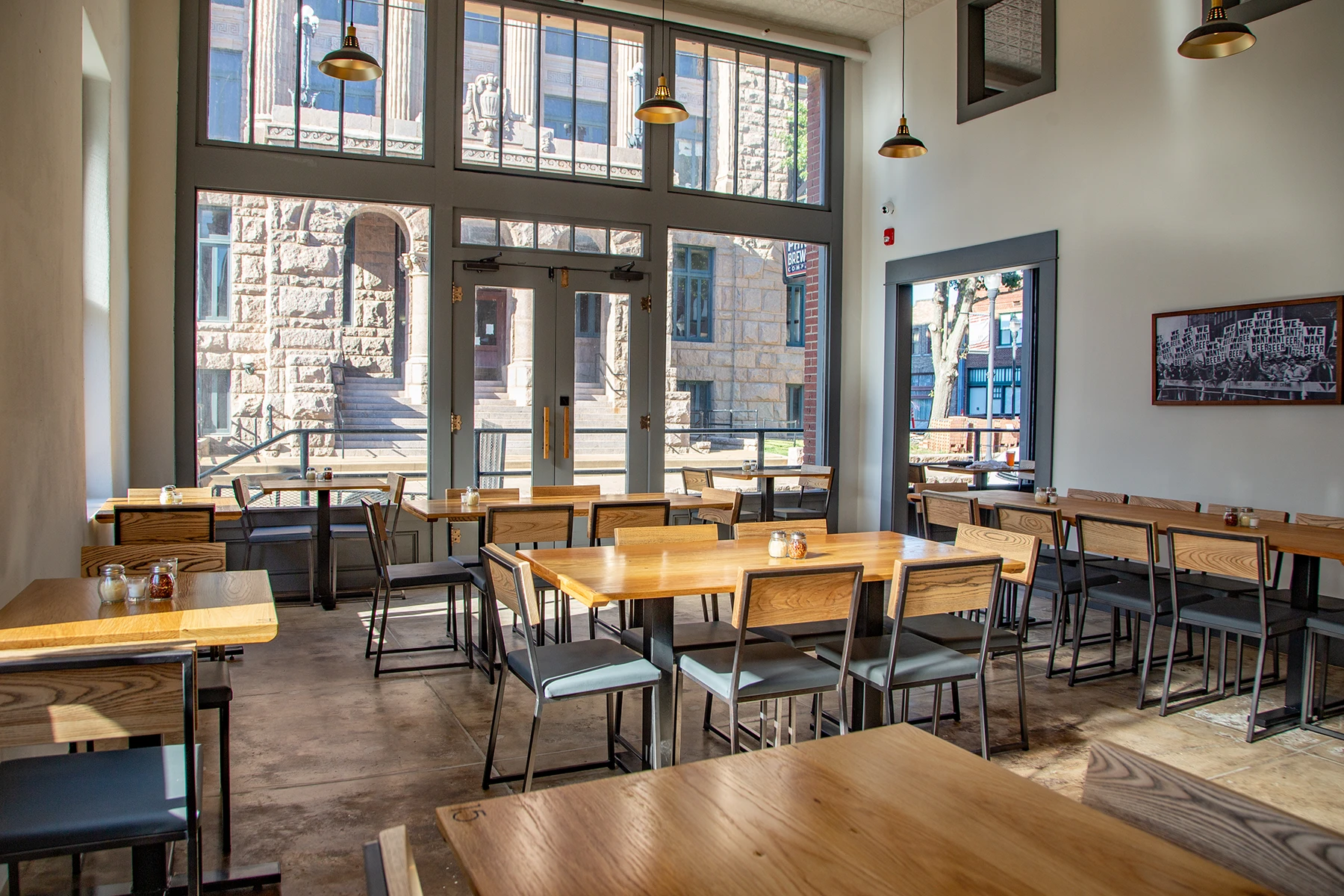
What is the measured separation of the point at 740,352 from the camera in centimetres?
1145

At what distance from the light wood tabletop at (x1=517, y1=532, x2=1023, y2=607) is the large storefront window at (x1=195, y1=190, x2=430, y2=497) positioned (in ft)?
18.1

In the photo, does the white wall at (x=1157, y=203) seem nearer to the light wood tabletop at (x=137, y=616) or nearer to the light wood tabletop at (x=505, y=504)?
the light wood tabletop at (x=505, y=504)

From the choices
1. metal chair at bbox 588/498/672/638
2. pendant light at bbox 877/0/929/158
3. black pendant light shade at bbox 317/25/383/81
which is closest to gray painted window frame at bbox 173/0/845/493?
black pendant light shade at bbox 317/25/383/81

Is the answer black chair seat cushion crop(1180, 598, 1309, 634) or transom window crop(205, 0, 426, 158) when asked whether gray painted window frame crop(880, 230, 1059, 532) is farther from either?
transom window crop(205, 0, 426, 158)

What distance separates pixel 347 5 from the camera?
6387 mm

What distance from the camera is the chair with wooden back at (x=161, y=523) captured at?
4.02 m

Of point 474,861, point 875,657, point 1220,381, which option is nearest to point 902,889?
point 474,861

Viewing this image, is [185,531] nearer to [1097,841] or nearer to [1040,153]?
[1097,841]

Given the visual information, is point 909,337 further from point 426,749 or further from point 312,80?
point 426,749

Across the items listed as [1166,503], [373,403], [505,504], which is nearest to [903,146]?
[1166,503]

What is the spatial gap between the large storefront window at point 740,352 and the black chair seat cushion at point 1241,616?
4398 millimetres

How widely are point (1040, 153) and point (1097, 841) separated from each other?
6.20 meters

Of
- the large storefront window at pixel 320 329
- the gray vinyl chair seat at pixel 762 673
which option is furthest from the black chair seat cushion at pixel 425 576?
the large storefront window at pixel 320 329

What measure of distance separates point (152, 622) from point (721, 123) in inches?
255
